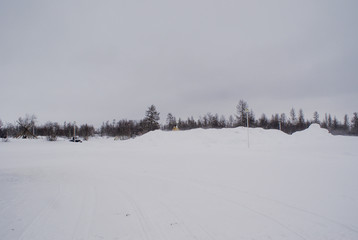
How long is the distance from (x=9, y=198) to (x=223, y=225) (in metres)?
6.49

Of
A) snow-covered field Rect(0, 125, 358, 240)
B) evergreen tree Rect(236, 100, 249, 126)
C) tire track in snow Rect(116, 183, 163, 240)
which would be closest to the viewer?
tire track in snow Rect(116, 183, 163, 240)

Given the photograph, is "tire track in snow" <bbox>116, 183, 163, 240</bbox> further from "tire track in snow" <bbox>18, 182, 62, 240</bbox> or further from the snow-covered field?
"tire track in snow" <bbox>18, 182, 62, 240</bbox>

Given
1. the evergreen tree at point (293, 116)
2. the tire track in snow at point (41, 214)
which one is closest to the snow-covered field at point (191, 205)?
the tire track in snow at point (41, 214)

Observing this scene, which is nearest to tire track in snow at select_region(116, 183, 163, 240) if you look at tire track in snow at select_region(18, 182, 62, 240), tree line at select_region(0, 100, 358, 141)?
tire track in snow at select_region(18, 182, 62, 240)

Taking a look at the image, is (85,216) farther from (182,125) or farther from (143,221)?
(182,125)

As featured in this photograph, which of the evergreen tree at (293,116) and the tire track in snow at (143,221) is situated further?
the evergreen tree at (293,116)

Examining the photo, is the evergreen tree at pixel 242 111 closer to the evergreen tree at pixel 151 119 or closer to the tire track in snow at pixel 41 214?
the evergreen tree at pixel 151 119

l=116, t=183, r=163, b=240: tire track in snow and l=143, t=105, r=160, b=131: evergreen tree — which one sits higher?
l=143, t=105, r=160, b=131: evergreen tree

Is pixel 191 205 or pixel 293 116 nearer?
pixel 191 205

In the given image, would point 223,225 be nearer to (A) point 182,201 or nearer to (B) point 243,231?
(B) point 243,231

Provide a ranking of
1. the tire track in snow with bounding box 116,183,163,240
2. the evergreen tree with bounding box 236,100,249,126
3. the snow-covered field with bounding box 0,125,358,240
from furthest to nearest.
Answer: the evergreen tree with bounding box 236,100,249,126 → the snow-covered field with bounding box 0,125,358,240 → the tire track in snow with bounding box 116,183,163,240

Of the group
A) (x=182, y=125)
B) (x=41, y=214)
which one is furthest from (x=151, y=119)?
(x=41, y=214)

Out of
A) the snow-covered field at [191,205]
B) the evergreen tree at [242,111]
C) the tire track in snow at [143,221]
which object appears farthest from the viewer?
the evergreen tree at [242,111]

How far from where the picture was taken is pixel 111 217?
4078mm
